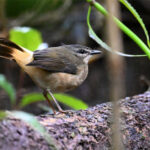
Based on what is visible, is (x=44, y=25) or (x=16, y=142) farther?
(x=44, y=25)

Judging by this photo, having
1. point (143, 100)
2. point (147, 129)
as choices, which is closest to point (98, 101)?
point (143, 100)

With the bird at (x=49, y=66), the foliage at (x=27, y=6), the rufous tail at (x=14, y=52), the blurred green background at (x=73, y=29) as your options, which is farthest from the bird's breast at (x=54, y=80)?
the foliage at (x=27, y=6)

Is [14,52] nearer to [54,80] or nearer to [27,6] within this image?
[54,80]

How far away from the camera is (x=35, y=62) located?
311 centimetres

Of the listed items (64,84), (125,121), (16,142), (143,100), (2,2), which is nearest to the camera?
(16,142)

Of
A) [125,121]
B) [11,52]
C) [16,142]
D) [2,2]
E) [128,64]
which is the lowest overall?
[128,64]

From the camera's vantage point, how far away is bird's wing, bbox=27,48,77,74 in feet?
10.5

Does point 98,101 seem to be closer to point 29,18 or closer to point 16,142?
point 29,18

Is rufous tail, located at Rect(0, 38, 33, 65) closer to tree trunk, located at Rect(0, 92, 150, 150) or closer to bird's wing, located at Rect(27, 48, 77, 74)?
bird's wing, located at Rect(27, 48, 77, 74)

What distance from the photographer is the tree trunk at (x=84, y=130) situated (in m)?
1.83

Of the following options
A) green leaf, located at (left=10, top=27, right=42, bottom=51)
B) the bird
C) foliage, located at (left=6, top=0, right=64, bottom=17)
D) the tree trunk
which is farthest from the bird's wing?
foliage, located at (left=6, top=0, right=64, bottom=17)

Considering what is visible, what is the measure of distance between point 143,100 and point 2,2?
2.96 metres

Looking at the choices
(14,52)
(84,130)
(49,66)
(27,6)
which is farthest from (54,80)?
Result: (27,6)

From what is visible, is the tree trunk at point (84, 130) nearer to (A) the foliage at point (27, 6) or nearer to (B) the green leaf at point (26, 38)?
(B) the green leaf at point (26, 38)
